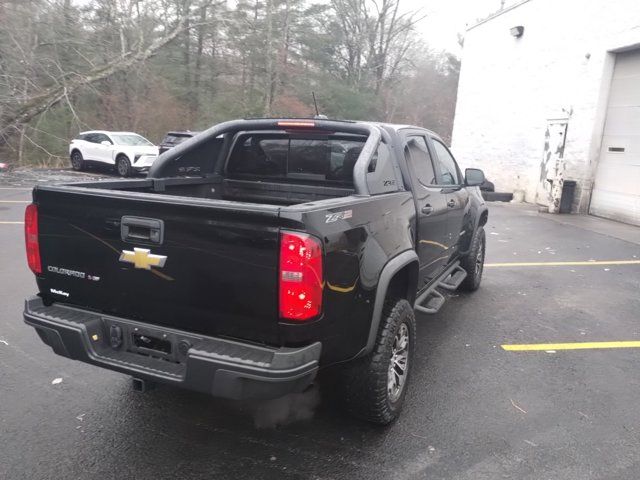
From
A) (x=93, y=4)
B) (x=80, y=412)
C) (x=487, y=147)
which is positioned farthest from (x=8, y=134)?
(x=80, y=412)

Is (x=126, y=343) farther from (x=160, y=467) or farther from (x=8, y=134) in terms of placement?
(x=8, y=134)

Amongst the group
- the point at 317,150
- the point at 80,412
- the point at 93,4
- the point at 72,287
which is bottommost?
the point at 80,412

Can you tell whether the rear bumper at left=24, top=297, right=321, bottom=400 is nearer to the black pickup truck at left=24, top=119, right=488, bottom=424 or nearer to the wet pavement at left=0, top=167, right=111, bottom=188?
the black pickup truck at left=24, top=119, right=488, bottom=424

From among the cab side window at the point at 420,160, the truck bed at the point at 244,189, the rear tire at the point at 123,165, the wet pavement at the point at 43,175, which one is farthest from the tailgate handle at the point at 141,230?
the rear tire at the point at 123,165

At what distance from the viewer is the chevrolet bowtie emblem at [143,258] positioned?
8.53 feet

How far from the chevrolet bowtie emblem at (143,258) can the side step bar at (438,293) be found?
198 centimetres

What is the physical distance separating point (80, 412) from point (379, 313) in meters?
2.02

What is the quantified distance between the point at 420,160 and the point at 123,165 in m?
15.3

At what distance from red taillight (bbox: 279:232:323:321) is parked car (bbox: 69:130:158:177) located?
51.3ft

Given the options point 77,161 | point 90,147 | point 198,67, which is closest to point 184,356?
point 90,147

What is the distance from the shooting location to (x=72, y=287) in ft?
9.55

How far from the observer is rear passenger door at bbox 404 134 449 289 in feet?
12.8

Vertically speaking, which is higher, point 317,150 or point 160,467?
point 317,150

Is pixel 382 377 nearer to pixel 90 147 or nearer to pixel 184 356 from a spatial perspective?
pixel 184 356
